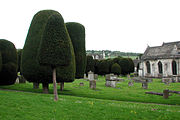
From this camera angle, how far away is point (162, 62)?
4734 cm

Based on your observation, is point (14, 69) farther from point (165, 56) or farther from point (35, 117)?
point (165, 56)

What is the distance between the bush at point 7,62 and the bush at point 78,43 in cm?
721

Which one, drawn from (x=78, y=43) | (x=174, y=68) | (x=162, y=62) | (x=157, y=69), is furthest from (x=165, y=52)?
(x=78, y=43)

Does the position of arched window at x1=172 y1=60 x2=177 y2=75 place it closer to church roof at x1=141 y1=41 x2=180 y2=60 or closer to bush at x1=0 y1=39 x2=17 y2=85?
church roof at x1=141 y1=41 x2=180 y2=60

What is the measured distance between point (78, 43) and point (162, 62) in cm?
3542

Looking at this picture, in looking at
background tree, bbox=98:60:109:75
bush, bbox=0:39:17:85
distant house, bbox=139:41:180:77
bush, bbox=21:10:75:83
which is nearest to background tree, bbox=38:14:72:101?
bush, bbox=21:10:75:83

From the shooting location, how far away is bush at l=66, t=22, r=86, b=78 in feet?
63.4

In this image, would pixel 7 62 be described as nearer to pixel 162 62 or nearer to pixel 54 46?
pixel 54 46

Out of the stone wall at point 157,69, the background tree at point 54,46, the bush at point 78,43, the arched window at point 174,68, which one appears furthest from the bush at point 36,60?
the arched window at point 174,68

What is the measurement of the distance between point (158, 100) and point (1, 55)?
55.5 feet

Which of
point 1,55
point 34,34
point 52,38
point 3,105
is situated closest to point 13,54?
point 1,55

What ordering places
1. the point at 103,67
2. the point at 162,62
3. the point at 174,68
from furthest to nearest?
1. the point at 103,67
2. the point at 162,62
3. the point at 174,68

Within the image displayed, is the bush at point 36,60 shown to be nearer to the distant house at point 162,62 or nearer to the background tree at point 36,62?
the background tree at point 36,62

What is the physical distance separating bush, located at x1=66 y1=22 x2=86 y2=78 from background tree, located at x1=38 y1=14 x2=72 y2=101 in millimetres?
7999
